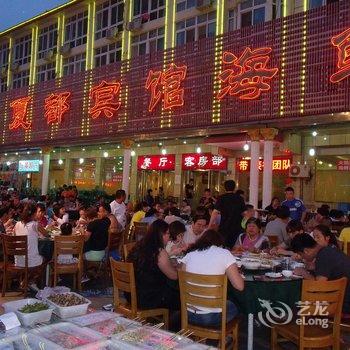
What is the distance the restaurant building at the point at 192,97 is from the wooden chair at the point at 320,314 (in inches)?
284

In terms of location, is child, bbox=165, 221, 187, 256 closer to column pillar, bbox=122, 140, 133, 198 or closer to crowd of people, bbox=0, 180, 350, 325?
crowd of people, bbox=0, 180, 350, 325

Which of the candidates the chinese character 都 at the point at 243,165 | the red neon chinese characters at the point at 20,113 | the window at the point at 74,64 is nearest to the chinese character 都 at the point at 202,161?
the chinese character 都 at the point at 243,165

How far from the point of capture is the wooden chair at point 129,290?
4516mm

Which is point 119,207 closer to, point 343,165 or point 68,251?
point 68,251

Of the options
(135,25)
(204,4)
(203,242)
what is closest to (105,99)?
(135,25)

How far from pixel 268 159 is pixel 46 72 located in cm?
1748

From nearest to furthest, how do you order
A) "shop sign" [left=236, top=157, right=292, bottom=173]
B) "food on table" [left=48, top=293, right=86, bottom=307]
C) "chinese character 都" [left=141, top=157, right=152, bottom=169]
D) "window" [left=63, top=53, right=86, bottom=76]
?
"food on table" [left=48, top=293, right=86, bottom=307] → "shop sign" [left=236, top=157, right=292, bottom=173] → "chinese character 都" [left=141, top=157, right=152, bottom=169] → "window" [left=63, top=53, right=86, bottom=76]

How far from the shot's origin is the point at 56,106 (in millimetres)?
19859

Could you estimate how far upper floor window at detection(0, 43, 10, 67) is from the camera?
2872 centimetres

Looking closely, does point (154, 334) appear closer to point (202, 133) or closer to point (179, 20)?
point (202, 133)

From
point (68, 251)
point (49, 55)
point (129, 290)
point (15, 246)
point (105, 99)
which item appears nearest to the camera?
point (129, 290)

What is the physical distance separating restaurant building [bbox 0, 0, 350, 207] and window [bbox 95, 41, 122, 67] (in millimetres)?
A: 55

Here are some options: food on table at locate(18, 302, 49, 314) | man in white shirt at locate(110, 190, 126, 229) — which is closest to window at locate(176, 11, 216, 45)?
man in white shirt at locate(110, 190, 126, 229)

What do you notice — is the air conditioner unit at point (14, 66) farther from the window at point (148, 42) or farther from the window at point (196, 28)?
the window at point (196, 28)
